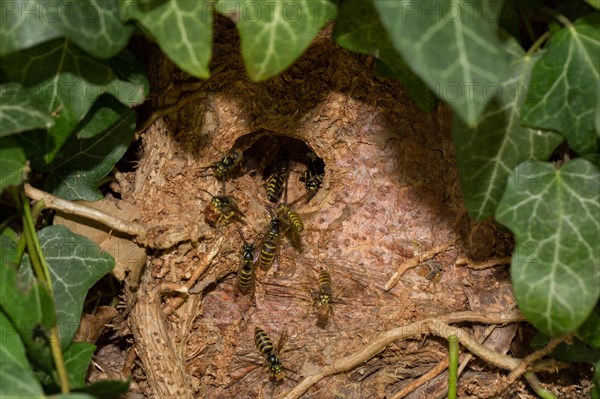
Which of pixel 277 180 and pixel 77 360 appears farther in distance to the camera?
pixel 277 180

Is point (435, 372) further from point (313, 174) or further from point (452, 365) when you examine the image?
point (313, 174)

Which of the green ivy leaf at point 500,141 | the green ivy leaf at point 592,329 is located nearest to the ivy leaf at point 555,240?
the green ivy leaf at point 500,141

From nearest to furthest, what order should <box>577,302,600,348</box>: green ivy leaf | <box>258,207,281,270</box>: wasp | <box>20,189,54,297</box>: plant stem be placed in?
<box>20,189,54,297</box>: plant stem → <box>577,302,600,348</box>: green ivy leaf → <box>258,207,281,270</box>: wasp

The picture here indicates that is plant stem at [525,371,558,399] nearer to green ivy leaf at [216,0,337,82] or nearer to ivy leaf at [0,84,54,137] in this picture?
green ivy leaf at [216,0,337,82]

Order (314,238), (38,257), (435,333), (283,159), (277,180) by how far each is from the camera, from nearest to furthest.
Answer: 1. (38,257)
2. (435,333)
3. (314,238)
4. (277,180)
5. (283,159)

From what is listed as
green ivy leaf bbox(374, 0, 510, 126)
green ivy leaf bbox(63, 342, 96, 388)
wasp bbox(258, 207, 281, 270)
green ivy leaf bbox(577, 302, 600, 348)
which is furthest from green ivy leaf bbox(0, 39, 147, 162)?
green ivy leaf bbox(577, 302, 600, 348)

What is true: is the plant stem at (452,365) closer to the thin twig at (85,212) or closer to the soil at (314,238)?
the soil at (314,238)

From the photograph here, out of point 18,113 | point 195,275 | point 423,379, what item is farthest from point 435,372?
point 18,113

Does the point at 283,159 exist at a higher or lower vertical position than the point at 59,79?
lower
